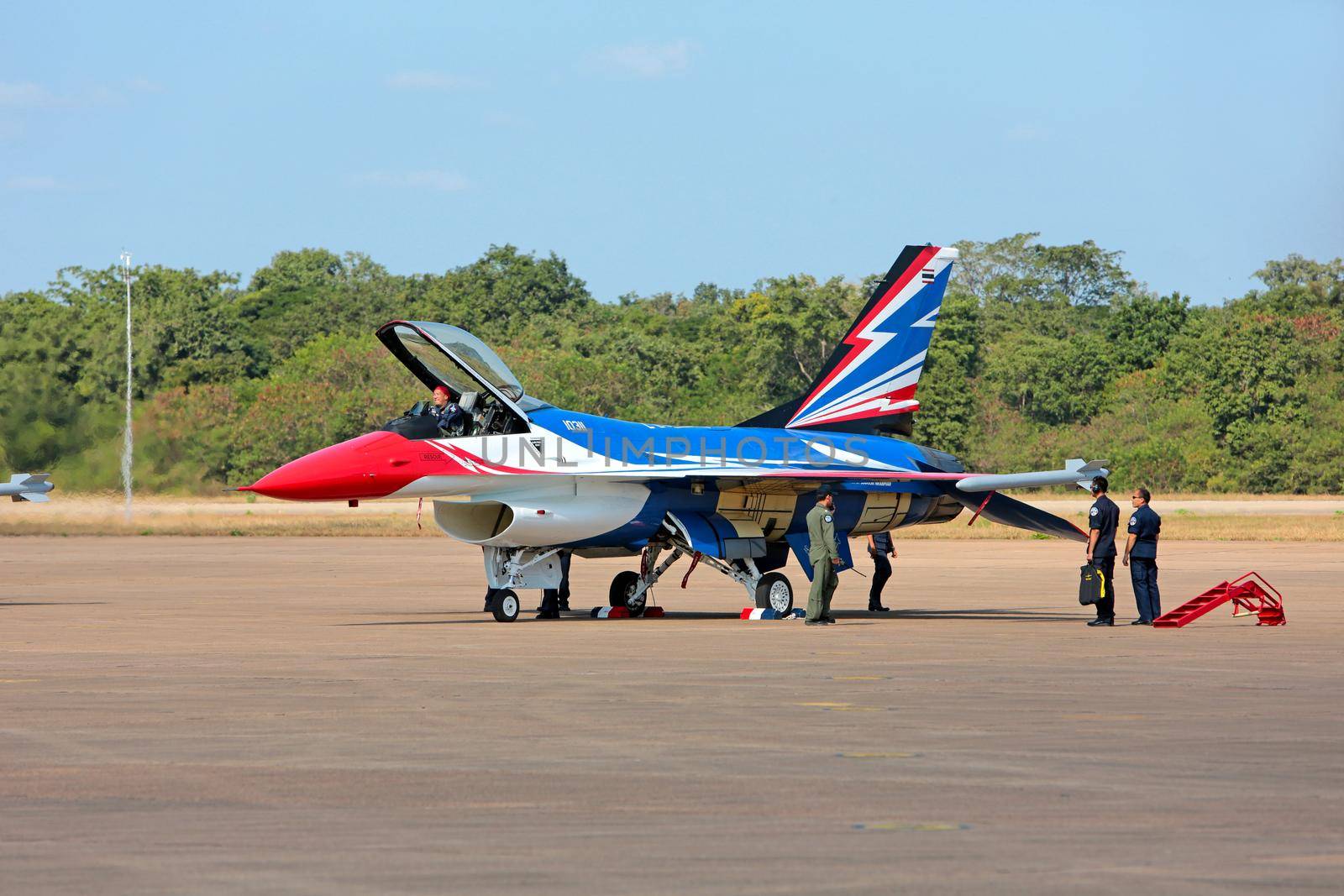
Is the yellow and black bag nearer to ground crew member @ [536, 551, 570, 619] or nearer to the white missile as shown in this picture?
the white missile

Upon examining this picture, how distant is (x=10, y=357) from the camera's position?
54469 millimetres

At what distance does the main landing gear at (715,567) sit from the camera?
2455 cm

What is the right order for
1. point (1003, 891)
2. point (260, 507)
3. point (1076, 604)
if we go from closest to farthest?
point (1003, 891) → point (1076, 604) → point (260, 507)

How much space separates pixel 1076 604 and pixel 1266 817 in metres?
18.6

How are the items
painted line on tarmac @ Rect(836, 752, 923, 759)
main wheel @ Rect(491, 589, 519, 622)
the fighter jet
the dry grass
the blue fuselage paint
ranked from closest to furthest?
1. painted line on tarmac @ Rect(836, 752, 923, 759)
2. main wheel @ Rect(491, 589, 519, 622)
3. the blue fuselage paint
4. the fighter jet
5. the dry grass

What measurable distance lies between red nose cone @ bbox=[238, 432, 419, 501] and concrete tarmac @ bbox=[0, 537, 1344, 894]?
5.59ft

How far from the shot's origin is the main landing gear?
24547 millimetres

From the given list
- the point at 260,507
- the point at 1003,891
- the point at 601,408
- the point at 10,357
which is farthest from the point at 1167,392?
the point at 1003,891

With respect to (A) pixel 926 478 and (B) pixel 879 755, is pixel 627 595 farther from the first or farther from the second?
(B) pixel 879 755

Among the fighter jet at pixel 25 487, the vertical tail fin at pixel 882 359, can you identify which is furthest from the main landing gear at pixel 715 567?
the fighter jet at pixel 25 487

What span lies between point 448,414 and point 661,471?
2.97m

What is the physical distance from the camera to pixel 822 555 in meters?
22.2

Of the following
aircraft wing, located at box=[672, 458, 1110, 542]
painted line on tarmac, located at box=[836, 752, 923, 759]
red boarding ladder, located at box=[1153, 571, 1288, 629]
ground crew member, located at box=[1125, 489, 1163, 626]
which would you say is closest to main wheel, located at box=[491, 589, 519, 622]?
aircraft wing, located at box=[672, 458, 1110, 542]

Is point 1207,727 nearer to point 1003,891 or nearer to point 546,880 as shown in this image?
point 1003,891
